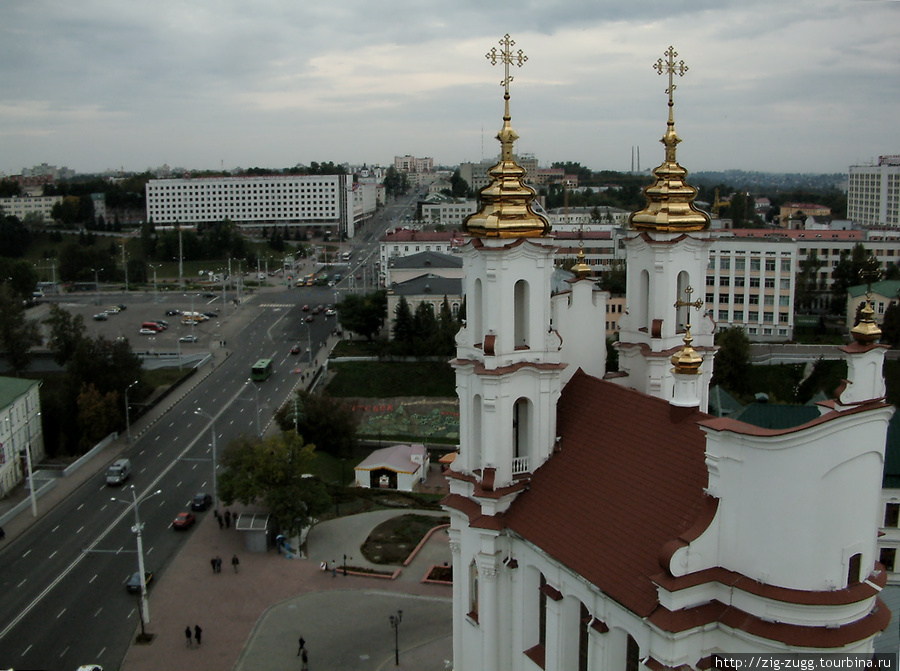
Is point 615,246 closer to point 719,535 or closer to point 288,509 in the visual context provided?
point 288,509

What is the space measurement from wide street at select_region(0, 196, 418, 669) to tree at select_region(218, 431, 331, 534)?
397 centimetres

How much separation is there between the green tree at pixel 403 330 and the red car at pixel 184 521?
101 feet

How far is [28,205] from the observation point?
144875 millimetres

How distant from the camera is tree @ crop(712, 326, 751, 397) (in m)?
61.8

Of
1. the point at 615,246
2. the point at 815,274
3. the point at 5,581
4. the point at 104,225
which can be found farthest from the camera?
the point at 104,225

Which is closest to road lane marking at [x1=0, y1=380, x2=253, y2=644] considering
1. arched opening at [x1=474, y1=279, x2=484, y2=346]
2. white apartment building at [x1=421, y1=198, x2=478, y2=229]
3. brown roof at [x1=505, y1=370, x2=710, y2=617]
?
arched opening at [x1=474, y1=279, x2=484, y2=346]

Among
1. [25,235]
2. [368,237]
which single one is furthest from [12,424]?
[368,237]

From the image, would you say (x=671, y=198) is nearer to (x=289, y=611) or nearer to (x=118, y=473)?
(x=289, y=611)

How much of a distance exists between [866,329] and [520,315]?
9191 millimetres

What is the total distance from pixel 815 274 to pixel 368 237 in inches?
3607

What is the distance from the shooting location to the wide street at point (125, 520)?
3147 centimetres

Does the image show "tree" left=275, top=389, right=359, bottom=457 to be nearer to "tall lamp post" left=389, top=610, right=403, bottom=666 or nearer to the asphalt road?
the asphalt road

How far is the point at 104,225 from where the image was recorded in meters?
144

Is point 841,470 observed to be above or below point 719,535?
above
